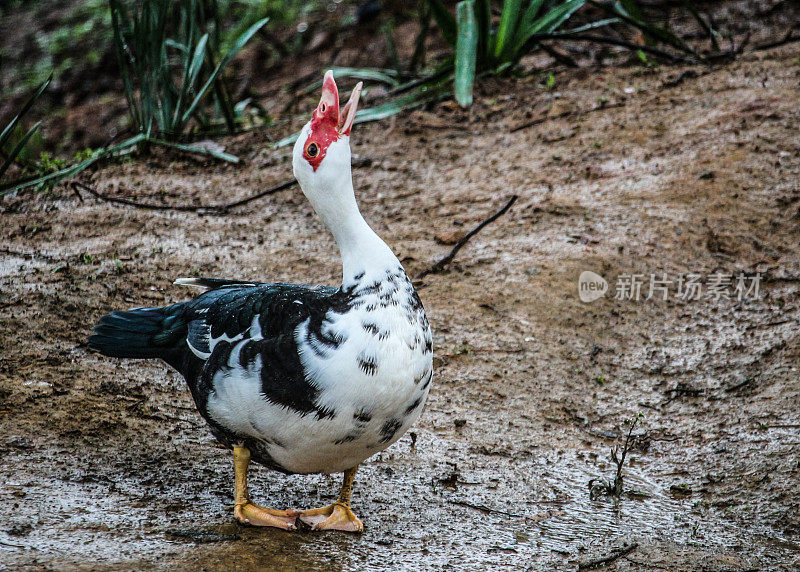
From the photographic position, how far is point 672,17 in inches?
291

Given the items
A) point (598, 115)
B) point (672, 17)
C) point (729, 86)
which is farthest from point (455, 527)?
point (672, 17)

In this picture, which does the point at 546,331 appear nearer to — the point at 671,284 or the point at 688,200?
the point at 671,284

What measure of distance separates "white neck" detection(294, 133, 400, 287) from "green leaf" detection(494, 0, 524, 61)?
157 inches

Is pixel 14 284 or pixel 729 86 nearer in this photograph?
pixel 14 284

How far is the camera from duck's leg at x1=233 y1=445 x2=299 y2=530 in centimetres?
276

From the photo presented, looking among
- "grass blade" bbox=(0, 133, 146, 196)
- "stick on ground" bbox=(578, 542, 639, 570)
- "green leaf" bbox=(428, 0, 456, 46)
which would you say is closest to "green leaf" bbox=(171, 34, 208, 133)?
"grass blade" bbox=(0, 133, 146, 196)

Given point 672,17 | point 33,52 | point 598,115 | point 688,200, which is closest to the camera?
point 688,200

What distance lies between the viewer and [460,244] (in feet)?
15.9

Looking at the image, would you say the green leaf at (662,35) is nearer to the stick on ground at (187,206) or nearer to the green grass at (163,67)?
the green grass at (163,67)

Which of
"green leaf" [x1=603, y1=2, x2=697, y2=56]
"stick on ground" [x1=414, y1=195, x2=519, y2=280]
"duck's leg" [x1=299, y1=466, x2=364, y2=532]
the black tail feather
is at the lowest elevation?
"stick on ground" [x1=414, y1=195, x2=519, y2=280]

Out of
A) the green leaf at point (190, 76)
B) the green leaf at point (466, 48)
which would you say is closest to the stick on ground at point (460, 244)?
the green leaf at point (466, 48)

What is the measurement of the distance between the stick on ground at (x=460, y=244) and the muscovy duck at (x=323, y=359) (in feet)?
5.94

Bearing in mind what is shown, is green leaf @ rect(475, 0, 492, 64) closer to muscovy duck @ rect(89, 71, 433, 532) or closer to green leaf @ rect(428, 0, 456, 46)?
green leaf @ rect(428, 0, 456, 46)

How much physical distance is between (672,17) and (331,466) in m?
6.20
